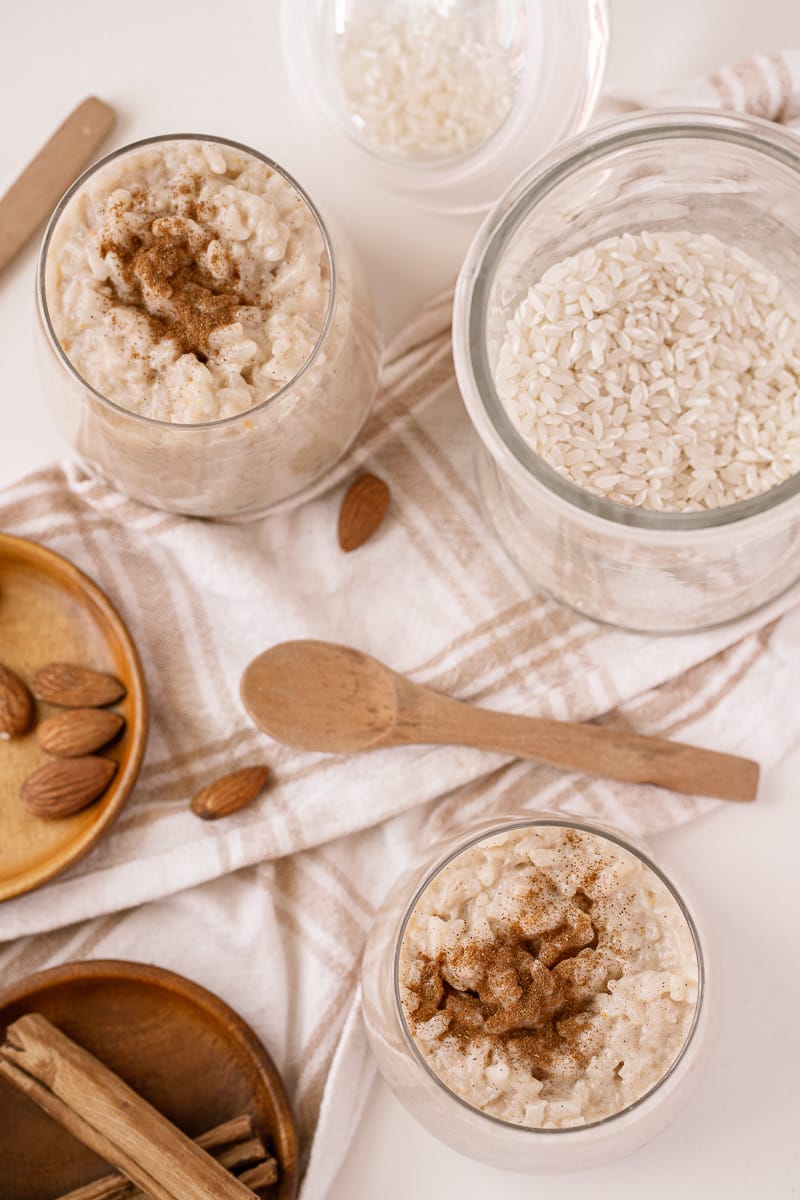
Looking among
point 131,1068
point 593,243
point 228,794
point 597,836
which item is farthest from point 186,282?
point 131,1068

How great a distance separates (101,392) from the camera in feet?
3.39

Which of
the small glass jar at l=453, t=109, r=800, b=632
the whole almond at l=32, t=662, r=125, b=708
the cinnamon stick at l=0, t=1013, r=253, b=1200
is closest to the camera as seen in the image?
the small glass jar at l=453, t=109, r=800, b=632

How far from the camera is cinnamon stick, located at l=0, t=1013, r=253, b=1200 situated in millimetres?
1104

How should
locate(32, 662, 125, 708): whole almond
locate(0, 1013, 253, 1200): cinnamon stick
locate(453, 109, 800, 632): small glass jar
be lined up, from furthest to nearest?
locate(32, 662, 125, 708): whole almond < locate(0, 1013, 253, 1200): cinnamon stick < locate(453, 109, 800, 632): small glass jar

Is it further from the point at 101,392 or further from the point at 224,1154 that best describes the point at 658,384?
the point at 224,1154

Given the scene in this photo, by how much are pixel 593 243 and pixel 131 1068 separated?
0.97 meters

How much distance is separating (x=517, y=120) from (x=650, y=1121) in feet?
3.37

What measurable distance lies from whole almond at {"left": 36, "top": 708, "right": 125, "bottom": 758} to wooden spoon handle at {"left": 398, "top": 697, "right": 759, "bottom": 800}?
0.31m

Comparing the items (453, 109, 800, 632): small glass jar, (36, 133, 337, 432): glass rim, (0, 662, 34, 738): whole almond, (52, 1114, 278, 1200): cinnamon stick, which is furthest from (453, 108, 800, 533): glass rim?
(52, 1114, 278, 1200): cinnamon stick

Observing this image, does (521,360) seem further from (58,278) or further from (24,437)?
(24,437)

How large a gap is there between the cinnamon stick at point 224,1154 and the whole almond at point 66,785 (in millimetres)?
356

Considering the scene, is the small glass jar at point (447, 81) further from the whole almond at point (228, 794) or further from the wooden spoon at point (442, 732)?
the whole almond at point (228, 794)

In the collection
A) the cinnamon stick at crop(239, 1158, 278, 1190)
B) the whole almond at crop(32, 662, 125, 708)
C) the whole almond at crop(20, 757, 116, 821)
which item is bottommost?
the cinnamon stick at crop(239, 1158, 278, 1190)

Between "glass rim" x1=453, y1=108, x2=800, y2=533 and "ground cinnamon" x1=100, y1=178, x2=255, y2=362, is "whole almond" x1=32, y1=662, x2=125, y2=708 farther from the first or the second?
"glass rim" x1=453, y1=108, x2=800, y2=533
